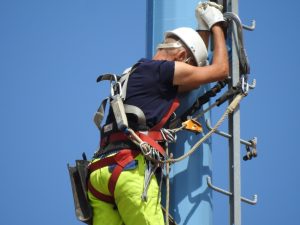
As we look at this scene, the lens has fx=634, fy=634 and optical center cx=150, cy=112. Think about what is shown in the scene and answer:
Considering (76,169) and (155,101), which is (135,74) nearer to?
(155,101)

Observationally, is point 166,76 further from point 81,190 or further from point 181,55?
point 81,190

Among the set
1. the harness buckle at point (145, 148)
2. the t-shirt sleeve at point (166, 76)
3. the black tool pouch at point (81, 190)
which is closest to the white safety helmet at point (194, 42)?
the t-shirt sleeve at point (166, 76)

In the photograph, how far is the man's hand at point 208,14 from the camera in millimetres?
6121

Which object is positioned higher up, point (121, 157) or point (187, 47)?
point (187, 47)

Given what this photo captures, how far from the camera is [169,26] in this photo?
6.59 m

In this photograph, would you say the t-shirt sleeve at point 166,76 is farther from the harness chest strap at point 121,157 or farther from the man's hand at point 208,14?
the man's hand at point 208,14

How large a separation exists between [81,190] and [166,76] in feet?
4.42

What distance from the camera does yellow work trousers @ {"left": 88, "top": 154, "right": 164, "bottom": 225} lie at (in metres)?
5.31

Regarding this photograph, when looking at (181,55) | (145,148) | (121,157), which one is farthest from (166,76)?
(121,157)

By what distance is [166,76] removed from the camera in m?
5.71

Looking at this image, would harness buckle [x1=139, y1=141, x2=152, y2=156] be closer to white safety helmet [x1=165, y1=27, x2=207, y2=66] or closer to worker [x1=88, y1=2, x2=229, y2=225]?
worker [x1=88, y1=2, x2=229, y2=225]

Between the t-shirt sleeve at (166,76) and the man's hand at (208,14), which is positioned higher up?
the man's hand at (208,14)

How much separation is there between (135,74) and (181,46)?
546 millimetres

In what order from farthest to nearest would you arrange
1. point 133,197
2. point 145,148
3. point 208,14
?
point 208,14, point 145,148, point 133,197
